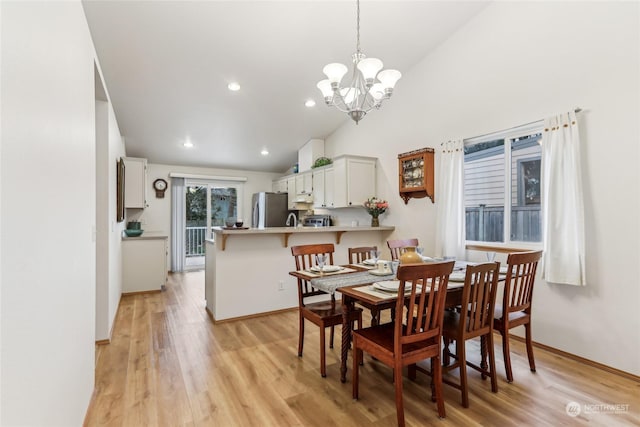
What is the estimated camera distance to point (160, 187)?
685 centimetres

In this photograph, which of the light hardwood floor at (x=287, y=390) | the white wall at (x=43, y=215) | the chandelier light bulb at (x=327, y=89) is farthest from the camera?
the chandelier light bulb at (x=327, y=89)

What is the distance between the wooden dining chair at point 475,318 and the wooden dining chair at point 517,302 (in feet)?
0.44

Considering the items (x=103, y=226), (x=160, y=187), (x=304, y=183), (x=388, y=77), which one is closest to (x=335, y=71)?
(x=388, y=77)

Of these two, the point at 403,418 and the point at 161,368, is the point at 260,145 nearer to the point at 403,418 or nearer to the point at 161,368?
the point at 161,368

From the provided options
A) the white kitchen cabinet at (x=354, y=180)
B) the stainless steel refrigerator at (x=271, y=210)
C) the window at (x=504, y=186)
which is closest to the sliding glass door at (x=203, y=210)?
the stainless steel refrigerator at (x=271, y=210)

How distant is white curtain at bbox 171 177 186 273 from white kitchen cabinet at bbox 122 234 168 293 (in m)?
1.85

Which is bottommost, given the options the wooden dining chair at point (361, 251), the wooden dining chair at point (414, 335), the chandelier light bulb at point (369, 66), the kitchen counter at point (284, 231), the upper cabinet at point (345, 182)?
the wooden dining chair at point (414, 335)

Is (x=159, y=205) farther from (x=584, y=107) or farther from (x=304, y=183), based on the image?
(x=584, y=107)

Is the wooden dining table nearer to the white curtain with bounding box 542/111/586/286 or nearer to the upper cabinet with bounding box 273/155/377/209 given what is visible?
the white curtain with bounding box 542/111/586/286

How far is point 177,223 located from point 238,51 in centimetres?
450

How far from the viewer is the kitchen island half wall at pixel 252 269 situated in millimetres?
3701

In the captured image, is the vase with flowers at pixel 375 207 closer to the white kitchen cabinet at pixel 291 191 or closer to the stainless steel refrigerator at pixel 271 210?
the white kitchen cabinet at pixel 291 191

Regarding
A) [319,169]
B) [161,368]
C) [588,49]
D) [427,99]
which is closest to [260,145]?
[319,169]

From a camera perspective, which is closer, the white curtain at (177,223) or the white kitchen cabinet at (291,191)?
the white kitchen cabinet at (291,191)
